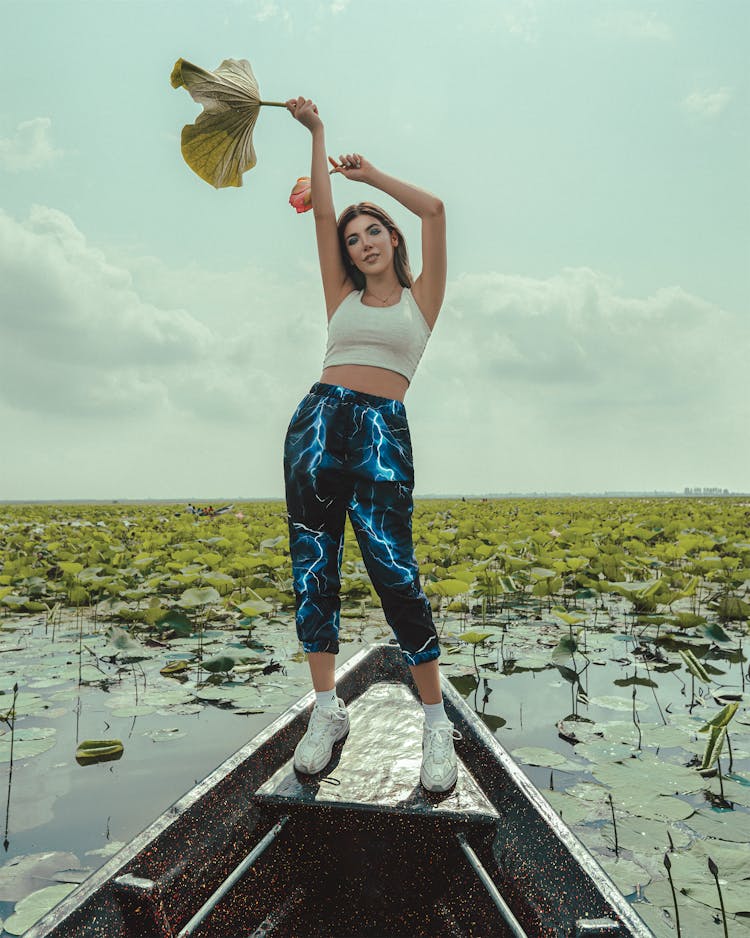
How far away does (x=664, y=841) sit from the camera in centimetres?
143

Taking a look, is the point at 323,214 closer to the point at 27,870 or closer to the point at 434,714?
the point at 434,714

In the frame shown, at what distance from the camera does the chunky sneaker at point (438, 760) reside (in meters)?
1.39

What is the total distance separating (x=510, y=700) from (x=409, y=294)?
1.67 m

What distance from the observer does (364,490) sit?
4.92ft

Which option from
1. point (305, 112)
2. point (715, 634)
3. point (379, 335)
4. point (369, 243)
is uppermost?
point (305, 112)

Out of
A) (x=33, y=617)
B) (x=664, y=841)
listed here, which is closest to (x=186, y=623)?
(x=33, y=617)

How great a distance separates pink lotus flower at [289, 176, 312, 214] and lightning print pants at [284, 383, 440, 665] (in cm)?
53

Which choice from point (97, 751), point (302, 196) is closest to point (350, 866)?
point (97, 751)

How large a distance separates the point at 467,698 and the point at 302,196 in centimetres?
192

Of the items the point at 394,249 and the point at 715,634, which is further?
the point at 715,634

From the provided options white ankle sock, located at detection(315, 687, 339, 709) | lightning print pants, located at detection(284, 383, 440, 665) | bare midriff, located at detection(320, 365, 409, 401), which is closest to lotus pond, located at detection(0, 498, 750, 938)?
white ankle sock, located at detection(315, 687, 339, 709)

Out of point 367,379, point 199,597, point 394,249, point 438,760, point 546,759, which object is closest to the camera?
point 438,760

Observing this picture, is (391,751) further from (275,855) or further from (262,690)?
(262,690)

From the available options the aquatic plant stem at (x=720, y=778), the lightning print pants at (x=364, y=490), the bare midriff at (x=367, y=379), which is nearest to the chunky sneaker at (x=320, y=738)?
the lightning print pants at (x=364, y=490)
